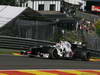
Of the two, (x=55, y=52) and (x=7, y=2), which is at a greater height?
(x=7, y=2)

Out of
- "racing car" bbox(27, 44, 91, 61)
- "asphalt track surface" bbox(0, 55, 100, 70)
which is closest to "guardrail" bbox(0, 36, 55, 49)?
"racing car" bbox(27, 44, 91, 61)

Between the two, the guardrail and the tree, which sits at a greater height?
the tree

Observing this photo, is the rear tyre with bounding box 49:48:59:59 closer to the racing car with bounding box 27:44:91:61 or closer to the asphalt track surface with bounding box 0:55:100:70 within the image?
the racing car with bounding box 27:44:91:61

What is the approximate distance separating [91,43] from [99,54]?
1.35m

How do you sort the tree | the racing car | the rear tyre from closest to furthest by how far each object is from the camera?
1. the racing car
2. the rear tyre
3. the tree

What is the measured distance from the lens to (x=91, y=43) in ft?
90.0

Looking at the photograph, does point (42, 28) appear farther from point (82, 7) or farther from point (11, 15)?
point (82, 7)

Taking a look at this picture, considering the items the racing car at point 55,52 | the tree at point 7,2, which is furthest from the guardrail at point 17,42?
the tree at point 7,2

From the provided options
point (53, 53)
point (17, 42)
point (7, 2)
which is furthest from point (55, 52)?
point (7, 2)

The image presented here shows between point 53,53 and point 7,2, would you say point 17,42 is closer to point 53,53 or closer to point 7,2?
point 53,53

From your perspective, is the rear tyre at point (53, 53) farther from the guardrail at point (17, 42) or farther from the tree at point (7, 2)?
the tree at point (7, 2)

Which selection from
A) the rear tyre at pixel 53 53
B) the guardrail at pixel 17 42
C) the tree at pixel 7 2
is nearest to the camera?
the rear tyre at pixel 53 53

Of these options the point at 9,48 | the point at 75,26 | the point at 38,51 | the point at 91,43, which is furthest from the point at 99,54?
the point at 75,26

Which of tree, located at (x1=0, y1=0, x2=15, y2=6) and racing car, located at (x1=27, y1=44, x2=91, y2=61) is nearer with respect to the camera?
racing car, located at (x1=27, y1=44, x2=91, y2=61)
